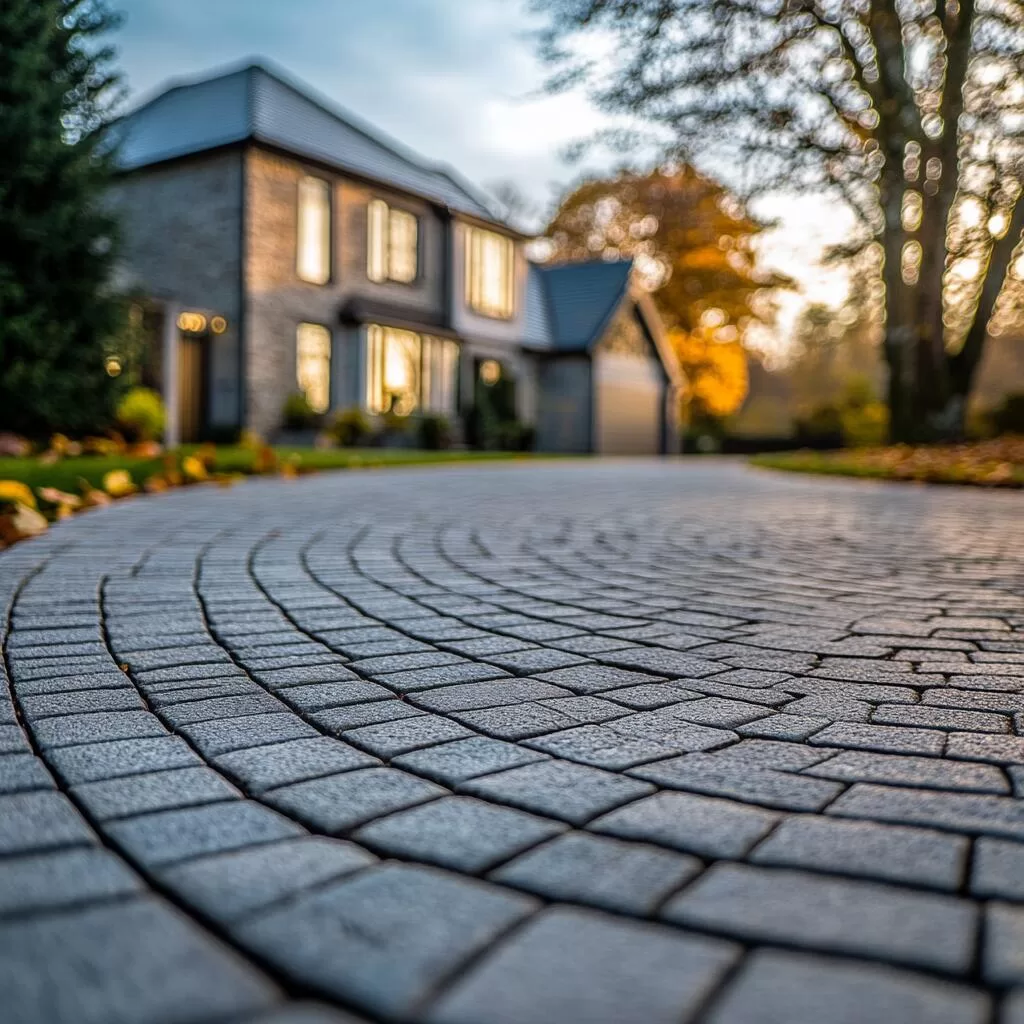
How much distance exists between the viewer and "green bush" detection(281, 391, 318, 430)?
15.5m

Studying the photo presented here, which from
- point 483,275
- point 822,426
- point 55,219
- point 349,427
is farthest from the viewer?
point 822,426

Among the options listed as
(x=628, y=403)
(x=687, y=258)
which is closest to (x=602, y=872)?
(x=628, y=403)

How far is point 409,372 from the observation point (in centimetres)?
1842

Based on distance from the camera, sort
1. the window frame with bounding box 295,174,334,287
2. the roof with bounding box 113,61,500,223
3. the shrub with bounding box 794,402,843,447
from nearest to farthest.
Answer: the roof with bounding box 113,61,500,223 → the window frame with bounding box 295,174,334,287 → the shrub with bounding box 794,402,843,447

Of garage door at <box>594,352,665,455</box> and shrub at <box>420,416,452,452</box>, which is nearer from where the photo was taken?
shrub at <box>420,416,452,452</box>

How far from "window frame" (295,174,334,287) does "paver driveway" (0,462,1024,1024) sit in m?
13.9

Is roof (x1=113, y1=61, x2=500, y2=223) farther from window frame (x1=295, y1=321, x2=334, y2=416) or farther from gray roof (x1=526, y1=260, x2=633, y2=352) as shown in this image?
gray roof (x1=526, y1=260, x2=633, y2=352)

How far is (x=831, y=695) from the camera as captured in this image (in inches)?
84.1

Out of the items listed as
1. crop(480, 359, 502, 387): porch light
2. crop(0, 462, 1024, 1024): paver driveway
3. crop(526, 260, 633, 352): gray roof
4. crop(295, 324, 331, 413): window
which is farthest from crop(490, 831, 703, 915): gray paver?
crop(526, 260, 633, 352): gray roof

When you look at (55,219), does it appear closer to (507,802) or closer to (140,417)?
(140,417)

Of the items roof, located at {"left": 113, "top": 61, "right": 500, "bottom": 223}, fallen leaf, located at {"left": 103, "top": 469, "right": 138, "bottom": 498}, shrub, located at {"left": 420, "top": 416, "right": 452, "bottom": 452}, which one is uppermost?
roof, located at {"left": 113, "top": 61, "right": 500, "bottom": 223}

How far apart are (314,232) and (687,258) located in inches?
613

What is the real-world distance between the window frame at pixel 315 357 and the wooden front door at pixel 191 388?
1620 mm

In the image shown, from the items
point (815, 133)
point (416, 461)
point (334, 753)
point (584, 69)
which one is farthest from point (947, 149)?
point (334, 753)
